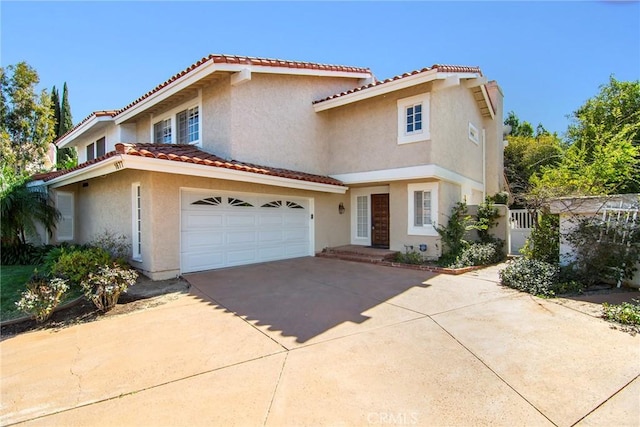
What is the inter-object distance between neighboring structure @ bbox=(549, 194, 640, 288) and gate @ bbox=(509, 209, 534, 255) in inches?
235

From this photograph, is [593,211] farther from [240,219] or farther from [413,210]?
[240,219]

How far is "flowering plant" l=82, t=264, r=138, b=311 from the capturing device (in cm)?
688

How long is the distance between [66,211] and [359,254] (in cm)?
1302

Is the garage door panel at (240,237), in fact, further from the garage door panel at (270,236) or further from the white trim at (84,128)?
the white trim at (84,128)

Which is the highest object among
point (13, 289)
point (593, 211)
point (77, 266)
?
point (593, 211)

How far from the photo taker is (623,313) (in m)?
5.91

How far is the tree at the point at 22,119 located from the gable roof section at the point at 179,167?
12.1 meters

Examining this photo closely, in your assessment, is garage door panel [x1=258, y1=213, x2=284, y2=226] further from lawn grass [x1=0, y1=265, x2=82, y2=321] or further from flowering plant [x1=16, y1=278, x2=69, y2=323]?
flowering plant [x1=16, y1=278, x2=69, y2=323]

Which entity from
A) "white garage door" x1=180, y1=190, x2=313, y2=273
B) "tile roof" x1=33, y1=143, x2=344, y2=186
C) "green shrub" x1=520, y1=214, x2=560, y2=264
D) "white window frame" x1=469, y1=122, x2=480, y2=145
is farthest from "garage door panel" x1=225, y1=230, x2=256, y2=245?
"white window frame" x1=469, y1=122, x2=480, y2=145

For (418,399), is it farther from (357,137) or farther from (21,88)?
(21,88)

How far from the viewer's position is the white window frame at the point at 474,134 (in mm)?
16406

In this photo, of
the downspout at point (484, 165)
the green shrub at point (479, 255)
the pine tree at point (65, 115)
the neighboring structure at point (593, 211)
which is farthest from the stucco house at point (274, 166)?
the pine tree at point (65, 115)

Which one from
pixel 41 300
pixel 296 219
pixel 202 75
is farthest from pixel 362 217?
pixel 41 300

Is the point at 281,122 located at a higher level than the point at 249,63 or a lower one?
lower
